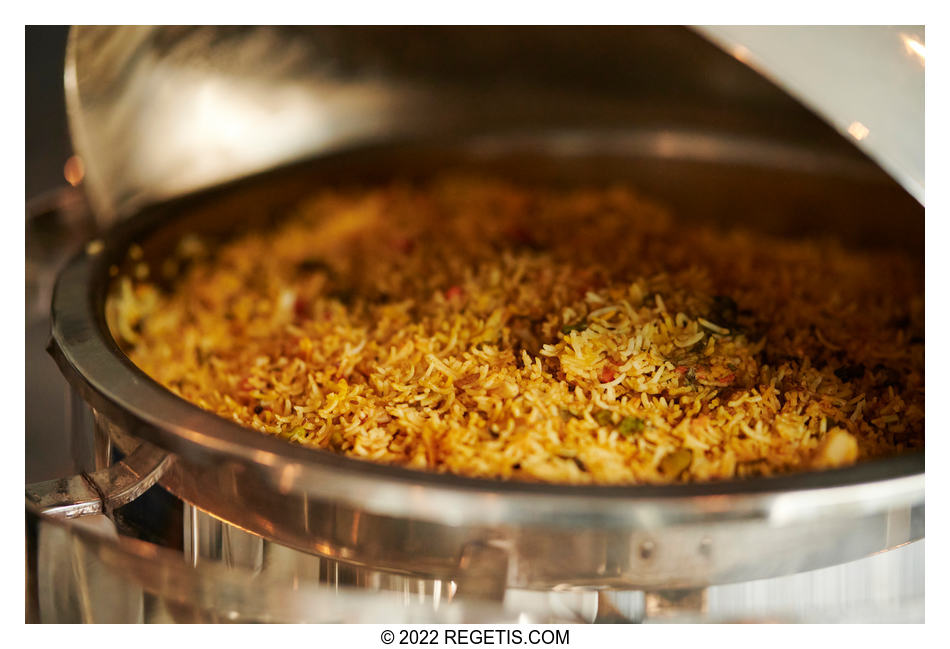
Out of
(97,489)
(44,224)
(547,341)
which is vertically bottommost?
(97,489)

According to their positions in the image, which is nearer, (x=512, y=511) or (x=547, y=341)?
(x=512, y=511)

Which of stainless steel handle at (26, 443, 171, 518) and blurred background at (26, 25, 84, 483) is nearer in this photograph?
stainless steel handle at (26, 443, 171, 518)

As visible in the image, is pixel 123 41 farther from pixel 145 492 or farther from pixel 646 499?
pixel 646 499

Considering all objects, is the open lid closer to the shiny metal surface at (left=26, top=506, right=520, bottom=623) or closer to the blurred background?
the blurred background

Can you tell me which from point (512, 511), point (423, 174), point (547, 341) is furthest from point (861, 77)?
point (423, 174)

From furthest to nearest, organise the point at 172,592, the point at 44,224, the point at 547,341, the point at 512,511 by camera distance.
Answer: the point at 44,224, the point at 547,341, the point at 172,592, the point at 512,511

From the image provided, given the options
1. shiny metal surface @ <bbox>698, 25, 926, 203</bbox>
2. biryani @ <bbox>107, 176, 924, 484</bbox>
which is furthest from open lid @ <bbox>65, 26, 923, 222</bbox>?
shiny metal surface @ <bbox>698, 25, 926, 203</bbox>

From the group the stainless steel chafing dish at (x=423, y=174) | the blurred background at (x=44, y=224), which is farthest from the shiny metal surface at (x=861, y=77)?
the blurred background at (x=44, y=224)

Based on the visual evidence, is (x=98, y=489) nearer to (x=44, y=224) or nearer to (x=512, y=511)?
(x=512, y=511)
